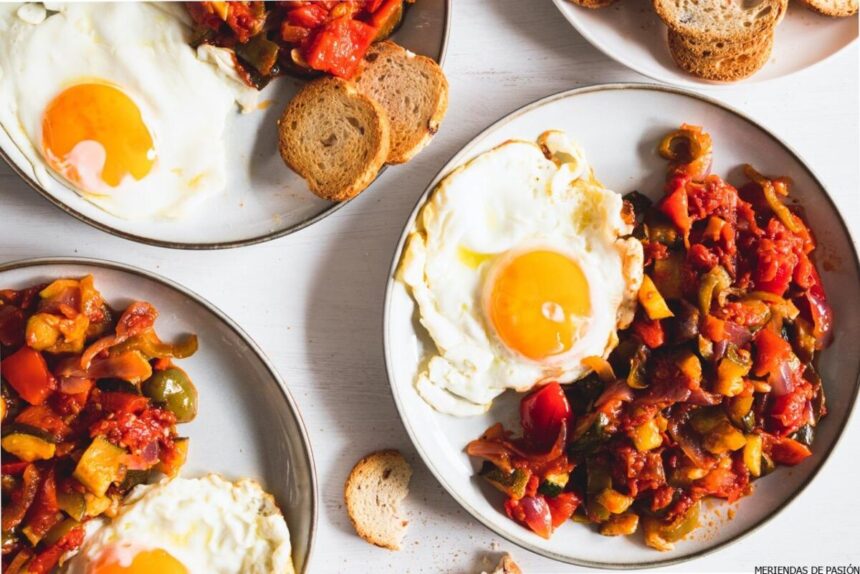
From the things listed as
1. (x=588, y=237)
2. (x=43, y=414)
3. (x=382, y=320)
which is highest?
(x=588, y=237)

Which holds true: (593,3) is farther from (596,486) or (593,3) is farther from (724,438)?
(596,486)

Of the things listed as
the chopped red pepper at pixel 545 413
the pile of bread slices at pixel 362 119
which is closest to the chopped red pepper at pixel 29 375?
the pile of bread slices at pixel 362 119

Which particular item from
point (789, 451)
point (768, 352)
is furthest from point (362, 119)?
point (789, 451)

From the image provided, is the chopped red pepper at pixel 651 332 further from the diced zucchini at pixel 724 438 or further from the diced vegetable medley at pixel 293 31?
the diced vegetable medley at pixel 293 31

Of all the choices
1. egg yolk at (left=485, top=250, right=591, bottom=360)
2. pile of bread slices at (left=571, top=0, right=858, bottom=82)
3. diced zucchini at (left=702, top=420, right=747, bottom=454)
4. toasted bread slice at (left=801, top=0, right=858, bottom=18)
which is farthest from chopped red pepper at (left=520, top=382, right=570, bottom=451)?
toasted bread slice at (left=801, top=0, right=858, bottom=18)

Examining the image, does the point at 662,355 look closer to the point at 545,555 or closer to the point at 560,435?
the point at 560,435

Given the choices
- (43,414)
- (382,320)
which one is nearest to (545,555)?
(382,320)
